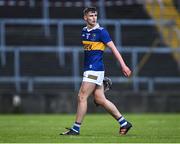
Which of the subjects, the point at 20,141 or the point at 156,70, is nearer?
the point at 20,141

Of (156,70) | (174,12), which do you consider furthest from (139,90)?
(174,12)

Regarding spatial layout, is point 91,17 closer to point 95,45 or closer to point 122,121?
point 95,45

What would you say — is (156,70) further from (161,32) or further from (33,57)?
(33,57)

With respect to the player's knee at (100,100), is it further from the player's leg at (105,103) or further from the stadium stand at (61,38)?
the stadium stand at (61,38)

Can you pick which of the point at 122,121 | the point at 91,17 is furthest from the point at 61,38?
the point at 91,17

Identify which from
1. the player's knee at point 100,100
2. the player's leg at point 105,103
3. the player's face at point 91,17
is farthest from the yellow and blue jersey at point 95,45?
the player's knee at point 100,100

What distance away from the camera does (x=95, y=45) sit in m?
13.9

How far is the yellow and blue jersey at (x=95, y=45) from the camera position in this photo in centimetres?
1384

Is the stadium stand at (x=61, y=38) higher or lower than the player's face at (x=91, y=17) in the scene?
lower

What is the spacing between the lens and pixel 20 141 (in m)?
12.4

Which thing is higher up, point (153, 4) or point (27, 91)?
point (153, 4)

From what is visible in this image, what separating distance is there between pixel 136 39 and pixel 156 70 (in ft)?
4.16

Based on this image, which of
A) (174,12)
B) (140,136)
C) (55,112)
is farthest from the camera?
(174,12)

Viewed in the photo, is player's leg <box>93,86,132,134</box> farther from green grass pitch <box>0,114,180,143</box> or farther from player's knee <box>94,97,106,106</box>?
green grass pitch <box>0,114,180,143</box>
